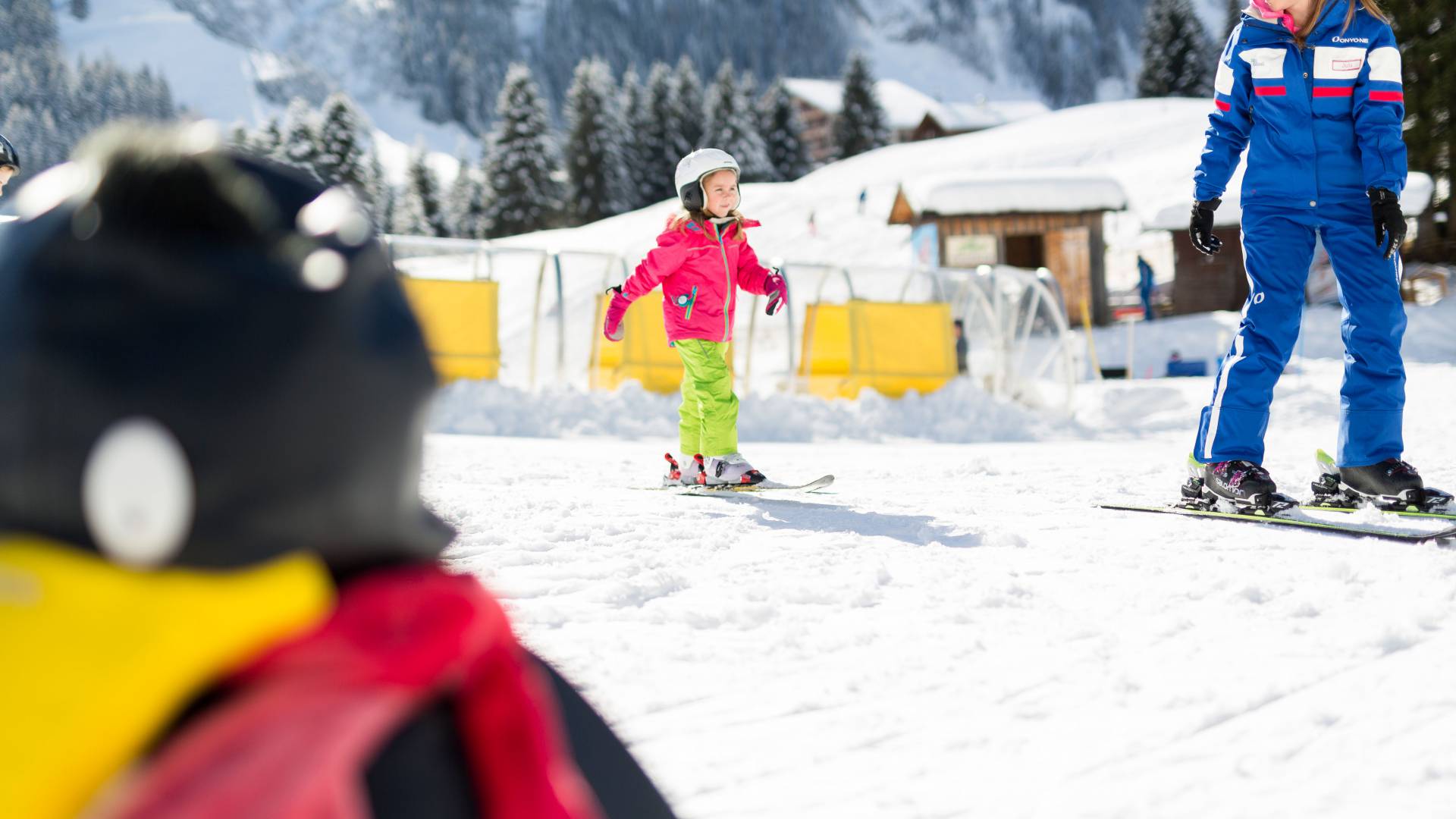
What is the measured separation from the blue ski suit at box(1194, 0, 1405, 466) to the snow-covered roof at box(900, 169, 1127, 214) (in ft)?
61.6

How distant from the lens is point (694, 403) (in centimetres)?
529

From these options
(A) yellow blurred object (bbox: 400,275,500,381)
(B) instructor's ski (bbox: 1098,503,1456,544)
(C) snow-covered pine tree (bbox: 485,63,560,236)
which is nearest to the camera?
(B) instructor's ski (bbox: 1098,503,1456,544)

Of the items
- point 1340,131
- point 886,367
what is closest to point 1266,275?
point 1340,131

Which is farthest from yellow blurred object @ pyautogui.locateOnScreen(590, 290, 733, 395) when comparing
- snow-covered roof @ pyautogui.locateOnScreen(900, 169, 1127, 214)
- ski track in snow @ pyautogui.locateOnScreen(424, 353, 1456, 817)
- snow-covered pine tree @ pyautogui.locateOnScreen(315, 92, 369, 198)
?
snow-covered pine tree @ pyautogui.locateOnScreen(315, 92, 369, 198)

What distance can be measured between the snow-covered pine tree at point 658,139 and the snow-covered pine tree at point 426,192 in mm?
11054

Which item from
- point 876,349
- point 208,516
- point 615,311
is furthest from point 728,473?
point 876,349

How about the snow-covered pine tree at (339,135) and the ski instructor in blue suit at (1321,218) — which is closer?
the ski instructor in blue suit at (1321,218)

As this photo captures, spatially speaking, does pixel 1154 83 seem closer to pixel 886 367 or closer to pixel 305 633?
pixel 886 367

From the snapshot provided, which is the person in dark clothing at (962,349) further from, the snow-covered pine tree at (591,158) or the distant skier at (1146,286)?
the snow-covered pine tree at (591,158)

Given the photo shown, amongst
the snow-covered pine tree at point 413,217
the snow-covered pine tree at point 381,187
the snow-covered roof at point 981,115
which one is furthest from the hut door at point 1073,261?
the snow-covered roof at point 981,115

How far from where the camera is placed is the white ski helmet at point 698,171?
5016 mm

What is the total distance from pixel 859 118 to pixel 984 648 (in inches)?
2124

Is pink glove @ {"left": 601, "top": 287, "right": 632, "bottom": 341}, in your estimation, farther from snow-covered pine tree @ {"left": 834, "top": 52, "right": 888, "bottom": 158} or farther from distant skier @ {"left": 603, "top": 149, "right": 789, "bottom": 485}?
snow-covered pine tree @ {"left": 834, "top": 52, "right": 888, "bottom": 158}

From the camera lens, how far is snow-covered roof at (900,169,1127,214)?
875 inches
